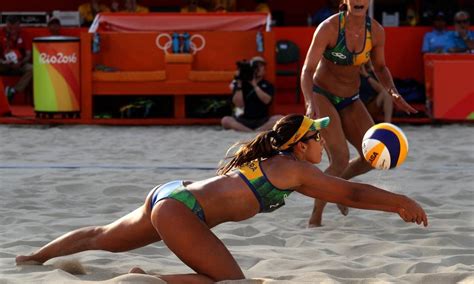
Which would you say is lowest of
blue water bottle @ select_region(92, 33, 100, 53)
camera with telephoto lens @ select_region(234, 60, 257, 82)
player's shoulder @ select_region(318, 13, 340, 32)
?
camera with telephoto lens @ select_region(234, 60, 257, 82)

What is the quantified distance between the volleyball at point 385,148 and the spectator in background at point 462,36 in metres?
9.27

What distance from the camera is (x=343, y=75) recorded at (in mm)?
6707

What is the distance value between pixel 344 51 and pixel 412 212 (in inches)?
90.0

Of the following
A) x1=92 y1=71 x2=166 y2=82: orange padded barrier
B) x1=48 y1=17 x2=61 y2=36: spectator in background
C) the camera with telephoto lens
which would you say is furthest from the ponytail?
x1=48 y1=17 x2=61 y2=36: spectator in background

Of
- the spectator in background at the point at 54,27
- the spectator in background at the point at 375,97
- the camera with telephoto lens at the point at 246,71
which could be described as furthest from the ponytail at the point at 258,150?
the spectator in background at the point at 54,27

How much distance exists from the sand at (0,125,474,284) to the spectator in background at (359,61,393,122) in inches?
39.1

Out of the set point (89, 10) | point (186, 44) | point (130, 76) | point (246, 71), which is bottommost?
point (130, 76)

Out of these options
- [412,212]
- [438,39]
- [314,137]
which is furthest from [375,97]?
[412,212]

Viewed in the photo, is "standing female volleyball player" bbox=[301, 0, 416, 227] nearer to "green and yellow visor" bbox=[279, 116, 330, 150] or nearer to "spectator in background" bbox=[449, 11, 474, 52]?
"green and yellow visor" bbox=[279, 116, 330, 150]

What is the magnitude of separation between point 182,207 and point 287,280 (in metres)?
0.64

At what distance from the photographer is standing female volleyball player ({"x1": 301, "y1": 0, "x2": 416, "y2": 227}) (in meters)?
6.52

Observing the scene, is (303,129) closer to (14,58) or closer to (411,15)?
(14,58)

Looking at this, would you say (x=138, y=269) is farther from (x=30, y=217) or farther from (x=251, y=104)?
(x=251, y=104)

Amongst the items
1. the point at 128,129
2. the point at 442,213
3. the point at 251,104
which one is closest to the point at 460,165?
the point at 442,213
